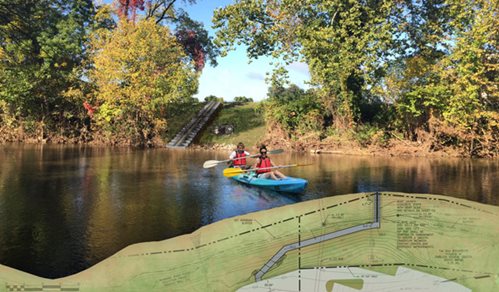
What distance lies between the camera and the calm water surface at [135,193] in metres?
7.92

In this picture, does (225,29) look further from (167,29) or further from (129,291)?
(129,291)

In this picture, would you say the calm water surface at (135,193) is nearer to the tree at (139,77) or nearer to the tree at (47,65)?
the tree at (139,77)

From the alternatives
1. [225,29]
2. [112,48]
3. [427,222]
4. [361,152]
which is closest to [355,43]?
[361,152]

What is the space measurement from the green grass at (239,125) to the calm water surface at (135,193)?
9405 mm

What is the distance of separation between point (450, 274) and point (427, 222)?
0.49 m

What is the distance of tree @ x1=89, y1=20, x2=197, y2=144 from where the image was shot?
99.3ft

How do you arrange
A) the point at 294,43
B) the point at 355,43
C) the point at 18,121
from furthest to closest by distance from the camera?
1. the point at 18,121
2. the point at 294,43
3. the point at 355,43

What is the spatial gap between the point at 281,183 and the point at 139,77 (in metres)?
20.5

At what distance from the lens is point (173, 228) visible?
29.7 ft

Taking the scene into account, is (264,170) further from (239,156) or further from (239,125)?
(239,125)
